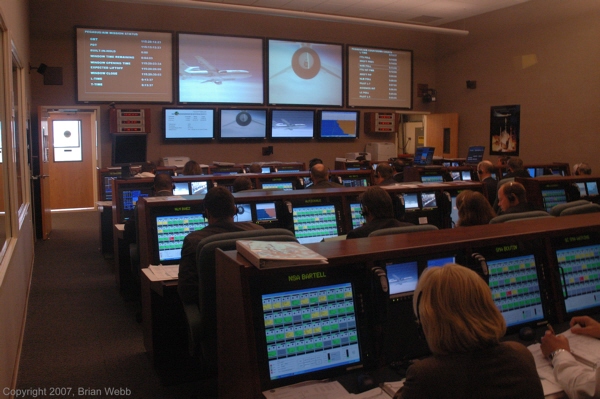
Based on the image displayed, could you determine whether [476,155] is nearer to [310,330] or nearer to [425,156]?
[425,156]

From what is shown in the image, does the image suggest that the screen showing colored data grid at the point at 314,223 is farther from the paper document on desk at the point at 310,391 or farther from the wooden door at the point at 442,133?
the wooden door at the point at 442,133

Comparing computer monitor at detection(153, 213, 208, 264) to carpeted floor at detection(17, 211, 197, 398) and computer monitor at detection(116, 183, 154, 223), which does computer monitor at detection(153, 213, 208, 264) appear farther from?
computer monitor at detection(116, 183, 154, 223)

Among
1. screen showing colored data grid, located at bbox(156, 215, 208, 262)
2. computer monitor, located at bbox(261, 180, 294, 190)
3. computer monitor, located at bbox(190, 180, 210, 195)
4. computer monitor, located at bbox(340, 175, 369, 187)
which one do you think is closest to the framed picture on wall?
computer monitor, located at bbox(340, 175, 369, 187)

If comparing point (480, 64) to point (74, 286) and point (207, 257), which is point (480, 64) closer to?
point (74, 286)

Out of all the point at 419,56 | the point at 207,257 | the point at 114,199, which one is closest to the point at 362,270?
the point at 207,257

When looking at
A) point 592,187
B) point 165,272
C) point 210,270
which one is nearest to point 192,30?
point 592,187

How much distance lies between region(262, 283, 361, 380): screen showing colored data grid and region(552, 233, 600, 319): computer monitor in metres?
1.09

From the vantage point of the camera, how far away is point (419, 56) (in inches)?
526

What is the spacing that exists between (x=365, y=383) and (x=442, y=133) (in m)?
11.8

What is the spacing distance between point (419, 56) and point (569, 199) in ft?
26.6

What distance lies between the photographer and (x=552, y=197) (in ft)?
19.4

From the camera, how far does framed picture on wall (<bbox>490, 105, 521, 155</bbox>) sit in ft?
37.6

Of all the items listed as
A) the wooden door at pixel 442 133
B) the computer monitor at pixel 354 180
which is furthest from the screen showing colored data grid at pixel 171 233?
the wooden door at pixel 442 133

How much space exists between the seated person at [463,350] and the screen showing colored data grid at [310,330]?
525mm
